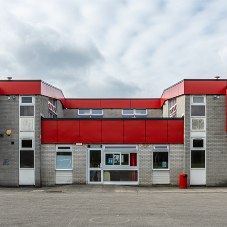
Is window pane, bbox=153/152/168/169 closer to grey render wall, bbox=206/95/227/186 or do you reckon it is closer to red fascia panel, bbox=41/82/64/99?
grey render wall, bbox=206/95/227/186

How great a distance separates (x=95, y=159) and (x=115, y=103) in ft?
32.8

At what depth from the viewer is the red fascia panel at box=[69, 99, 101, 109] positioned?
2633 cm

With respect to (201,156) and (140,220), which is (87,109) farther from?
(140,220)

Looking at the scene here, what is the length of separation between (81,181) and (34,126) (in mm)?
4302

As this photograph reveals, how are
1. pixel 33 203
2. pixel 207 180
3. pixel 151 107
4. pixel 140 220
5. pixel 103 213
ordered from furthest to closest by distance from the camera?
pixel 151 107
pixel 207 180
pixel 33 203
pixel 103 213
pixel 140 220

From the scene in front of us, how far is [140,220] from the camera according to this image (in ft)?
28.8

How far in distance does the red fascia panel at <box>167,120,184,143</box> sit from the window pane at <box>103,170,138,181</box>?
2.97 m

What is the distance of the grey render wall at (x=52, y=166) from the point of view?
17.0 meters

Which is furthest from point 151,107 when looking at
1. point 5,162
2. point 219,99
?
point 5,162

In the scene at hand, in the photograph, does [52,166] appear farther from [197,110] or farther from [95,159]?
[197,110]

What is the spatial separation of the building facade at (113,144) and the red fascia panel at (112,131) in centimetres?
6

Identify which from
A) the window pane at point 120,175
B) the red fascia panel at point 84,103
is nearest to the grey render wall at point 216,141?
the window pane at point 120,175

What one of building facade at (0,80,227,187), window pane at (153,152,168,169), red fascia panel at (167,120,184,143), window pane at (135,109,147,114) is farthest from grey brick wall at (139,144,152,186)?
window pane at (135,109,147,114)

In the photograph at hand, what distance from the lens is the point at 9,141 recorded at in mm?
17016
